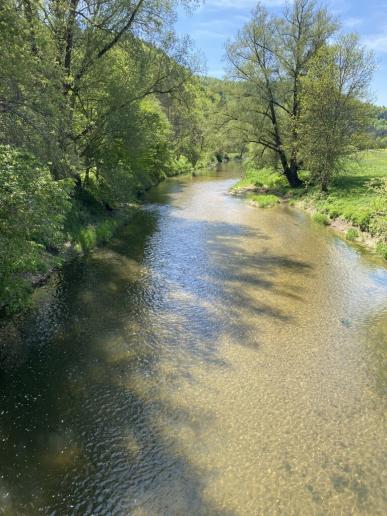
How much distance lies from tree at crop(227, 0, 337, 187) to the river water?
22.5 meters

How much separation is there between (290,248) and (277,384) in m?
11.8

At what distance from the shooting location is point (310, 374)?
372 inches

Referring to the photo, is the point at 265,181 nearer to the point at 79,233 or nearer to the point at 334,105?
the point at 334,105

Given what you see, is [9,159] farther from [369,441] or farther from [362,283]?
[362,283]

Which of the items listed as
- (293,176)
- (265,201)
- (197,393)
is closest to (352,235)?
(265,201)

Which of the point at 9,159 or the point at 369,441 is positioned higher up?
the point at 9,159

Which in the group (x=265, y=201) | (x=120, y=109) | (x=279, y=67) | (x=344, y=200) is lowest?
(x=265, y=201)

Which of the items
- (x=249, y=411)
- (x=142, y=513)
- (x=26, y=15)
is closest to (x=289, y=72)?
(x=26, y=15)

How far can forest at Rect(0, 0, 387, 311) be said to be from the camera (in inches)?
406

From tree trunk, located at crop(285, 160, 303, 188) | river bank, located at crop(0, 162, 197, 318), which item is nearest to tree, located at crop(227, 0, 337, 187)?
tree trunk, located at crop(285, 160, 303, 188)

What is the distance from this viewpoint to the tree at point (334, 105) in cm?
2792

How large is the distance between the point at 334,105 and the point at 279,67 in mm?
8977

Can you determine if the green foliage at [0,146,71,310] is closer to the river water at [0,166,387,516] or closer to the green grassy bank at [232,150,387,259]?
the river water at [0,166,387,516]

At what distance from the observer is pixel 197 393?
28.3 ft
